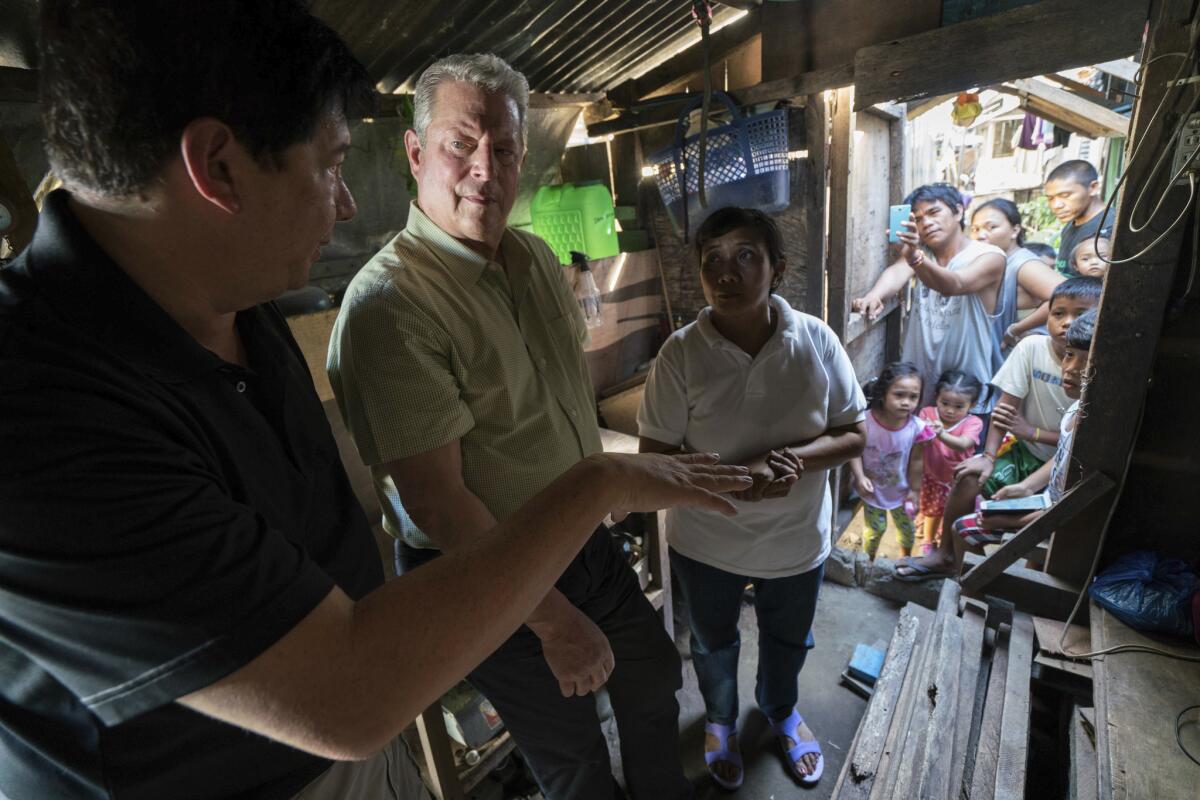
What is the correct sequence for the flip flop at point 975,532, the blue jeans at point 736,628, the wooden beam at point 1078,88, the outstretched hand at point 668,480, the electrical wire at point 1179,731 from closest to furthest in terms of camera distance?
the outstretched hand at point 668,480 → the electrical wire at point 1179,731 → the blue jeans at point 736,628 → the flip flop at point 975,532 → the wooden beam at point 1078,88

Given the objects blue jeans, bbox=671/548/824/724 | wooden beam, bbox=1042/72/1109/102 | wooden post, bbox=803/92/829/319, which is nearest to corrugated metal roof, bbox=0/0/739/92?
wooden post, bbox=803/92/829/319

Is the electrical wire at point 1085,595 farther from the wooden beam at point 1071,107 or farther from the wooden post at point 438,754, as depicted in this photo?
the wooden beam at point 1071,107

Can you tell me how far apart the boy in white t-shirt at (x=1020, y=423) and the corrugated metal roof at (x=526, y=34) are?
282cm

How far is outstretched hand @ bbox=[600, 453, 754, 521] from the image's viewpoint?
1.14 meters

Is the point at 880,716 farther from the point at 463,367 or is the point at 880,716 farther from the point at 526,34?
the point at 526,34

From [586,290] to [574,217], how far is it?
473 mm

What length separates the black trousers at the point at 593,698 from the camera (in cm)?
184

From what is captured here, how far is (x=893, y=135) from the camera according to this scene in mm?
5016

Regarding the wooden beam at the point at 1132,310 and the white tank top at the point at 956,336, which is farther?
the white tank top at the point at 956,336

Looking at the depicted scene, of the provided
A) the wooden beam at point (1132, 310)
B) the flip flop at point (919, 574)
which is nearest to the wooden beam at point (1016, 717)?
the wooden beam at point (1132, 310)

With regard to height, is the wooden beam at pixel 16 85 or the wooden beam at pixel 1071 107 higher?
the wooden beam at pixel 16 85

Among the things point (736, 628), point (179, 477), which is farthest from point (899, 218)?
point (179, 477)

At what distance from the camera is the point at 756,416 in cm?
229

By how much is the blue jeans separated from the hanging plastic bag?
117 centimetres
